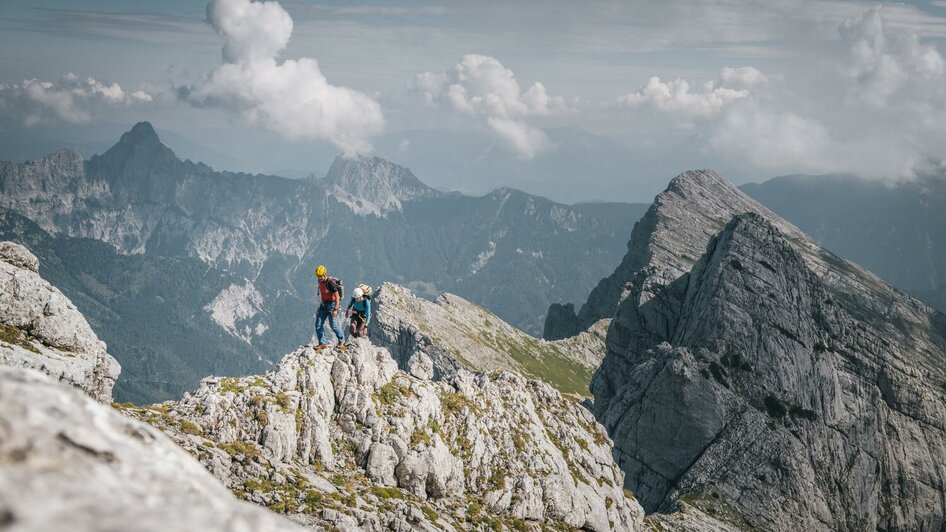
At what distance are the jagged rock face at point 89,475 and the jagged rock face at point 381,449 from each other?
28.6 meters

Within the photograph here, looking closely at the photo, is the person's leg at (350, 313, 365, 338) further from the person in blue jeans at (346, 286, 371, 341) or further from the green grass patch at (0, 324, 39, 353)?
the green grass patch at (0, 324, 39, 353)

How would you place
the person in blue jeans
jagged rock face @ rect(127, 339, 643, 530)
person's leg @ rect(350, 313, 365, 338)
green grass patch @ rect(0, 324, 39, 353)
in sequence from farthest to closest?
person's leg @ rect(350, 313, 365, 338) → the person in blue jeans → jagged rock face @ rect(127, 339, 643, 530) → green grass patch @ rect(0, 324, 39, 353)

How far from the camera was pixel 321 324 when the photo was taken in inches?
1924

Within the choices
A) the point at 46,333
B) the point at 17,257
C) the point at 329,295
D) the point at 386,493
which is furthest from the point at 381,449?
the point at 17,257

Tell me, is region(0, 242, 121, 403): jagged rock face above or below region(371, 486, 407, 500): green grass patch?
above

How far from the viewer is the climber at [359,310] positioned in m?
48.2

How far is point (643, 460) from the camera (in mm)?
136875

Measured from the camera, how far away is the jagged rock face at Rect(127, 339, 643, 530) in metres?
38.8

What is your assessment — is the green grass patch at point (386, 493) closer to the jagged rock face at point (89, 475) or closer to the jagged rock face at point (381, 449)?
the jagged rock face at point (381, 449)

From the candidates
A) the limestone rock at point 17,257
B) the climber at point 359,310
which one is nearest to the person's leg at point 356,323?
the climber at point 359,310

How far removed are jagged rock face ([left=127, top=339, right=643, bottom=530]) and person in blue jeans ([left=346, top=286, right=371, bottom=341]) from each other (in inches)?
104

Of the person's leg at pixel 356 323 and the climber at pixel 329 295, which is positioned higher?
the climber at pixel 329 295

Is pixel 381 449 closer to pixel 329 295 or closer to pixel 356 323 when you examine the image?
pixel 356 323

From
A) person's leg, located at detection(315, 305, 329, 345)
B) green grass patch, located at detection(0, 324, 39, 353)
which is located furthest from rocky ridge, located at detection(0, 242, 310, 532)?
person's leg, located at detection(315, 305, 329, 345)
